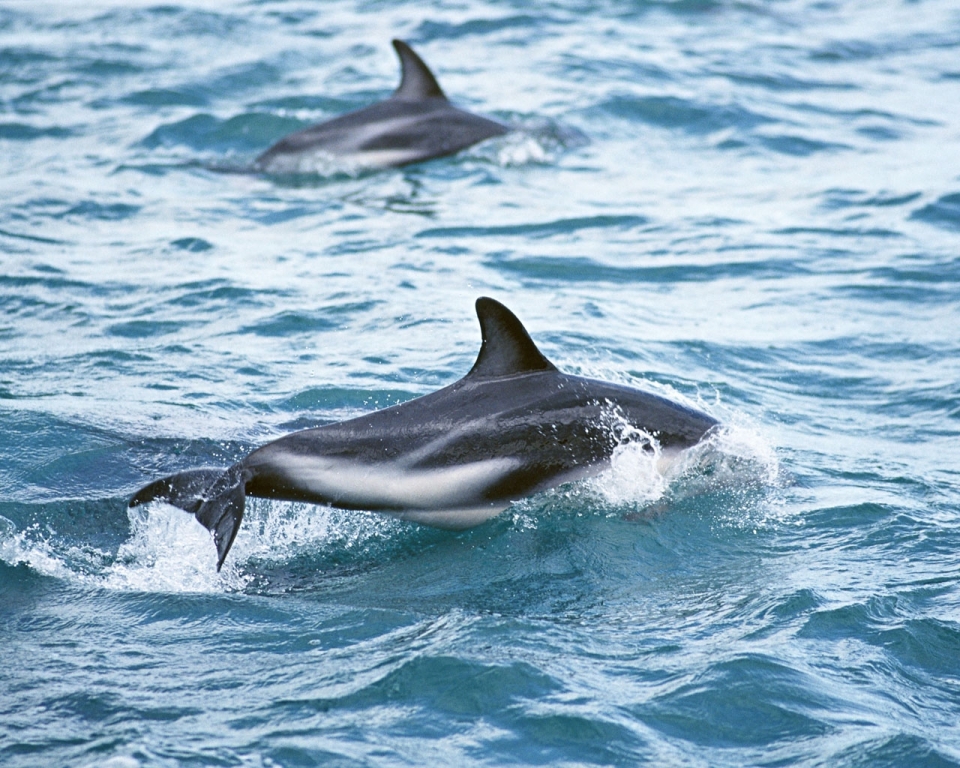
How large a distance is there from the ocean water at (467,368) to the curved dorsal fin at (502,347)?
69 centimetres

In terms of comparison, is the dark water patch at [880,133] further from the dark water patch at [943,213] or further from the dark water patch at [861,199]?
the dark water patch at [943,213]

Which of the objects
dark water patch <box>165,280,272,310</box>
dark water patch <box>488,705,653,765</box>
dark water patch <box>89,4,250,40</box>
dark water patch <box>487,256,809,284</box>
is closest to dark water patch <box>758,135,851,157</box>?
dark water patch <box>487,256,809,284</box>

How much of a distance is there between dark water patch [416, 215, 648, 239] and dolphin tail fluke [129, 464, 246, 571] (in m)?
6.63

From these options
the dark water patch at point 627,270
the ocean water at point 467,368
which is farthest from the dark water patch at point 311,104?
the dark water patch at point 627,270

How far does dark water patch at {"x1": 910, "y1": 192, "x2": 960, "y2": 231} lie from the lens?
539 inches

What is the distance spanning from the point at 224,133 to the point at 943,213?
8702mm

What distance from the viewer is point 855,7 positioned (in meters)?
24.6

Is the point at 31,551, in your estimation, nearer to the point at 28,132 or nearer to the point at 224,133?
the point at 224,133

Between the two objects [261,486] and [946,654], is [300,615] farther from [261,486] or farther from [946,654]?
[946,654]

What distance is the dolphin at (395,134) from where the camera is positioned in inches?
604

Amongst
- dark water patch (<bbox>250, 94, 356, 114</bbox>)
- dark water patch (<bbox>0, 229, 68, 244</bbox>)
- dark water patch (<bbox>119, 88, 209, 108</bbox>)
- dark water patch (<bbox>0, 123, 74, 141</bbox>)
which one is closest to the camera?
dark water patch (<bbox>0, 229, 68, 244</bbox>)

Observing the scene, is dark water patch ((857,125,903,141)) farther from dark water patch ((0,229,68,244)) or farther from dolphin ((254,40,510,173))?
dark water patch ((0,229,68,244))

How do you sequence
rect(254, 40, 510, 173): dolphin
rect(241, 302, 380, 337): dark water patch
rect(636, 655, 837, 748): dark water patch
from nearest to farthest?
rect(636, 655, 837, 748): dark water patch < rect(241, 302, 380, 337): dark water patch < rect(254, 40, 510, 173): dolphin

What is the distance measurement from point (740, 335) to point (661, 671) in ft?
17.6
